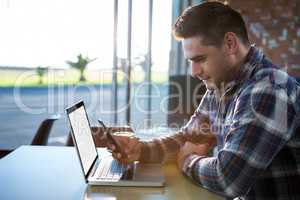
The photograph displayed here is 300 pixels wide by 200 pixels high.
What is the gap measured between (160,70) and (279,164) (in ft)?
10.1

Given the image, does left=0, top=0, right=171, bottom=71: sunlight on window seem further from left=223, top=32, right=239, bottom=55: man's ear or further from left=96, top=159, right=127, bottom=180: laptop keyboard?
left=223, top=32, right=239, bottom=55: man's ear

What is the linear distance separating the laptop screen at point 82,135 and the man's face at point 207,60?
1.64ft

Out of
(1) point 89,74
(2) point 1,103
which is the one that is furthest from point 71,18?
(2) point 1,103

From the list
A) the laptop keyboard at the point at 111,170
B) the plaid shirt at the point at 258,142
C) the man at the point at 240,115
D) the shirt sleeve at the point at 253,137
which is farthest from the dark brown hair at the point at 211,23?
the laptop keyboard at the point at 111,170

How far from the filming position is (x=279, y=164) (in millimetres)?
1112

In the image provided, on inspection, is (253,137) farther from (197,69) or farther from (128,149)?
(128,149)

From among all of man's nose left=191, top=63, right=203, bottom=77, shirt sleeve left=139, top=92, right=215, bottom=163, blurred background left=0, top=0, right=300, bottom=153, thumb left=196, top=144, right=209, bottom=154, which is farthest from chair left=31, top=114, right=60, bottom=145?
man's nose left=191, top=63, right=203, bottom=77

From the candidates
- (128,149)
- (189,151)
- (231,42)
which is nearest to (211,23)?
(231,42)

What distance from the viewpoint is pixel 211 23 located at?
1.25 m

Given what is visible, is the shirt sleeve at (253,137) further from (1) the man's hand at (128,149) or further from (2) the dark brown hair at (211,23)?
(1) the man's hand at (128,149)

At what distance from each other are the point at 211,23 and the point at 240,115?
368 mm

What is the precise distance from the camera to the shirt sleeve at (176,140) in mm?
1539

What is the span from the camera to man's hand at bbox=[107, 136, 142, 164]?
1452mm

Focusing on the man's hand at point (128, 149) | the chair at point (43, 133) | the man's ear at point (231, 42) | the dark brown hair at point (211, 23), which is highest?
the dark brown hair at point (211, 23)
